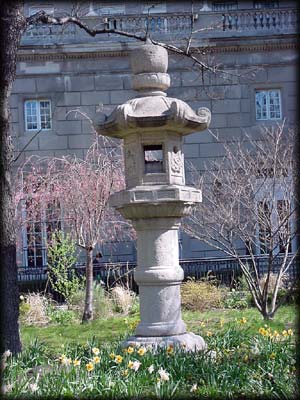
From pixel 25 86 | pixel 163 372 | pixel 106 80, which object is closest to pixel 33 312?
pixel 163 372

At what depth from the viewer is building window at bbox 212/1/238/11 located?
20484 millimetres

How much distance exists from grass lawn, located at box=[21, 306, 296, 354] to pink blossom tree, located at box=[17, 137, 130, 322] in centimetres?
80

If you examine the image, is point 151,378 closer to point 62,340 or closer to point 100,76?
point 62,340

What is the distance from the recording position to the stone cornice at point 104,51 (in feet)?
65.3

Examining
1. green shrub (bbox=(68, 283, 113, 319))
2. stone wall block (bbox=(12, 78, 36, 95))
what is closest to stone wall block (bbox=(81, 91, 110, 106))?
stone wall block (bbox=(12, 78, 36, 95))

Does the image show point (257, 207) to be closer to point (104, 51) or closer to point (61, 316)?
point (61, 316)

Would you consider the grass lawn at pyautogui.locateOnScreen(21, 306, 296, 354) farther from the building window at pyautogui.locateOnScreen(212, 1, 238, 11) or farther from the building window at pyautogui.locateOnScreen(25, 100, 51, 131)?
the building window at pyautogui.locateOnScreen(212, 1, 238, 11)

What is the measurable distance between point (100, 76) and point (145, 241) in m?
13.0

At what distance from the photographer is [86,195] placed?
47.7ft

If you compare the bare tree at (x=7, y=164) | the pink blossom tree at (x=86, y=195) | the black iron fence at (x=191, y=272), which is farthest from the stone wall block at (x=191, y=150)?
the bare tree at (x=7, y=164)

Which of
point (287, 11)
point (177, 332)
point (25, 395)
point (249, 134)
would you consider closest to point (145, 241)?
point (177, 332)

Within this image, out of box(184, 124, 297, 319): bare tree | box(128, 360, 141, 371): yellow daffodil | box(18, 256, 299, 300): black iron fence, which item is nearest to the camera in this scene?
box(128, 360, 141, 371): yellow daffodil

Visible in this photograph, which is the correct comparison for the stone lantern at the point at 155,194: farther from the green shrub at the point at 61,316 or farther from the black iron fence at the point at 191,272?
the black iron fence at the point at 191,272

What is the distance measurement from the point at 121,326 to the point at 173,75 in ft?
32.2
